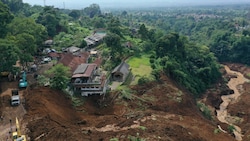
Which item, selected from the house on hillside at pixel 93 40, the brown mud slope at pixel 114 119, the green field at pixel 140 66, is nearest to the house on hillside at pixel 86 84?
the brown mud slope at pixel 114 119

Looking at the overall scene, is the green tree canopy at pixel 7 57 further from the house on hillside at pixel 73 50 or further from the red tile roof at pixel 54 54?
the house on hillside at pixel 73 50

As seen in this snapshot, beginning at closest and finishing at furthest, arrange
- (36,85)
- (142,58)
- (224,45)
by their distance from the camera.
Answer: (36,85) → (142,58) → (224,45)

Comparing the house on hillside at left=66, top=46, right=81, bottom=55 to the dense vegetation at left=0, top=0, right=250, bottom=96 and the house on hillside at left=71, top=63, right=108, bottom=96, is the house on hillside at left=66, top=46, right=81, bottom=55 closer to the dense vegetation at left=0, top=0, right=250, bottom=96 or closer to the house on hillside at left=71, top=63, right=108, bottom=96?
the dense vegetation at left=0, top=0, right=250, bottom=96

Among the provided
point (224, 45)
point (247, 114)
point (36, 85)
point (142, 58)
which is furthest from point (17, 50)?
point (224, 45)

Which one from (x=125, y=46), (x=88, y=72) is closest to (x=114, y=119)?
(x=88, y=72)

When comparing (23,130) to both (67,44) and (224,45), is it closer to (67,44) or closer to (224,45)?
(67,44)

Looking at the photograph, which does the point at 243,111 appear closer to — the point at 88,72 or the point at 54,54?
the point at 88,72

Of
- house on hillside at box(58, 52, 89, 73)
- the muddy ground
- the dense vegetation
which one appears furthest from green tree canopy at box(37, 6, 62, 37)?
the muddy ground

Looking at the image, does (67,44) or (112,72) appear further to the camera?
(67,44)
